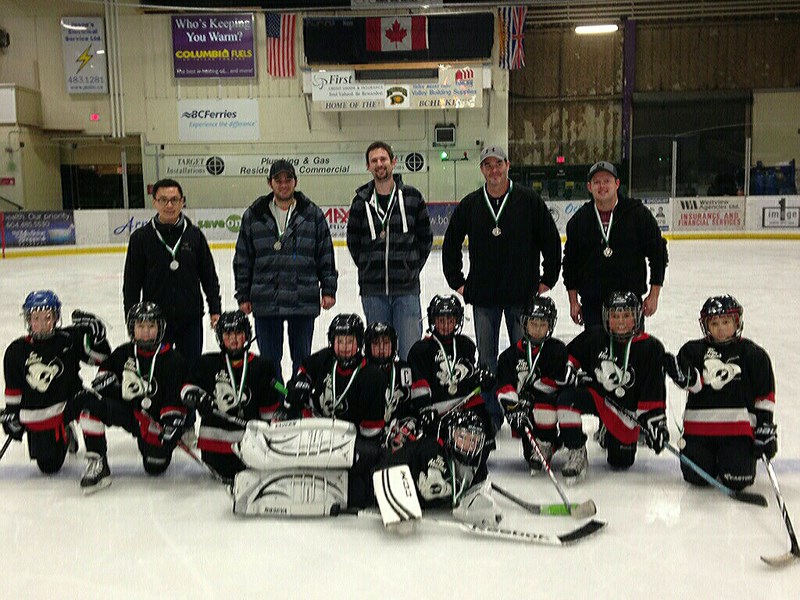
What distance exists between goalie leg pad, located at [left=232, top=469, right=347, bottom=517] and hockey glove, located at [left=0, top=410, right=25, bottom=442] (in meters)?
1.09

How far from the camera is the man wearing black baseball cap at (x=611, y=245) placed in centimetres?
356

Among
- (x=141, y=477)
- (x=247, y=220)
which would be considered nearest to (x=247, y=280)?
(x=247, y=220)

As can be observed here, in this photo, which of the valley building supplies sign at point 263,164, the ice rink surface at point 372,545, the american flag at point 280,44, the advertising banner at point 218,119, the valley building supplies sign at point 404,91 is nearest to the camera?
the ice rink surface at point 372,545

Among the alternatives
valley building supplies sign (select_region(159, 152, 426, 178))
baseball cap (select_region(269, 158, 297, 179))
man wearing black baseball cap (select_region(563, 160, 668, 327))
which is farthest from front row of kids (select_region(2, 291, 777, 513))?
valley building supplies sign (select_region(159, 152, 426, 178))

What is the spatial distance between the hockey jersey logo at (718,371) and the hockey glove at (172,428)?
213 cm

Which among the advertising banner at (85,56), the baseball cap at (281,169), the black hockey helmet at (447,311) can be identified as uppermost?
the advertising banner at (85,56)

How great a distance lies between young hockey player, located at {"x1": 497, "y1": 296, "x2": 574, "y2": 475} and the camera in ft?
10.4

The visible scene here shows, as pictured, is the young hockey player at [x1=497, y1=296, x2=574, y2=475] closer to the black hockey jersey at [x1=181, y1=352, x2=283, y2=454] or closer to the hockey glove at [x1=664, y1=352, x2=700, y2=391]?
the hockey glove at [x1=664, y1=352, x2=700, y2=391]

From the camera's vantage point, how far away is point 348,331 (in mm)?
3021

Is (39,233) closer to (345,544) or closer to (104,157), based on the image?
(104,157)

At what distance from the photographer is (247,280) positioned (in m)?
3.75

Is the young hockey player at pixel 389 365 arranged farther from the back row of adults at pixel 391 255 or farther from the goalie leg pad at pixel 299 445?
the back row of adults at pixel 391 255

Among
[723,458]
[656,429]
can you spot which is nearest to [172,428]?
[656,429]

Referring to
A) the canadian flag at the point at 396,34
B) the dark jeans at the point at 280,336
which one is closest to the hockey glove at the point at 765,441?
the dark jeans at the point at 280,336
